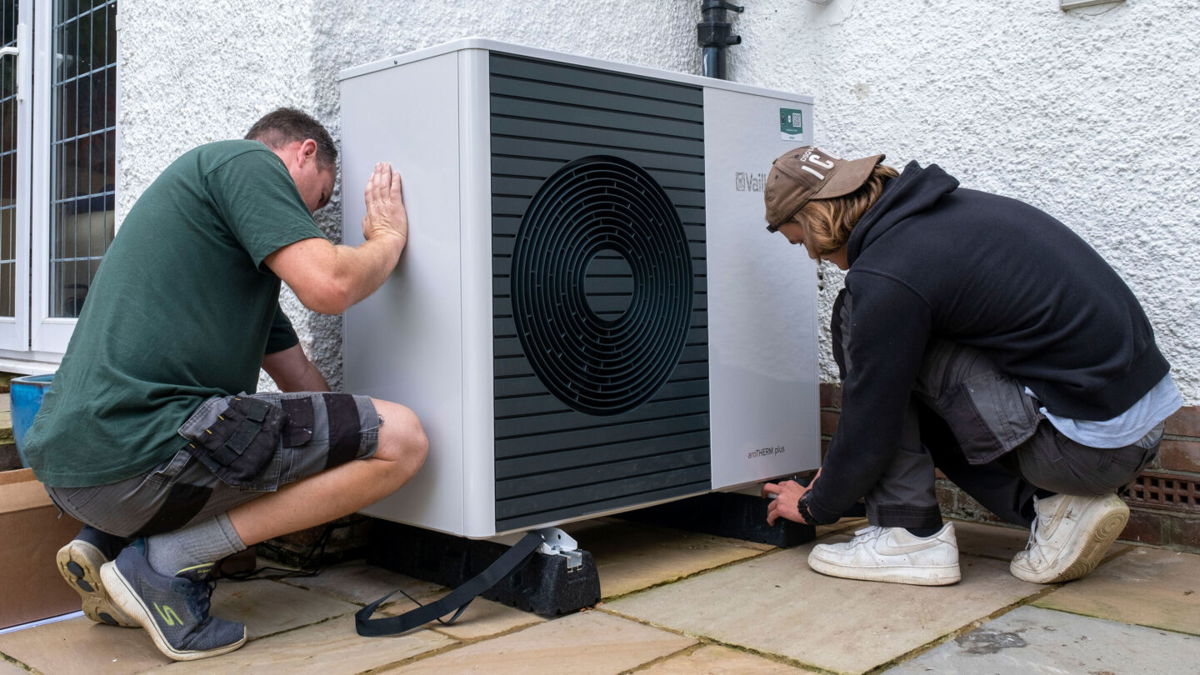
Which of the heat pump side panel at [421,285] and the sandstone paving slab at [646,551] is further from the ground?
the heat pump side panel at [421,285]

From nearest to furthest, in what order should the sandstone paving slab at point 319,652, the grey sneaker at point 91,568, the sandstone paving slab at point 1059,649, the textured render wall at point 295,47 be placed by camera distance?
the sandstone paving slab at point 1059,649 → the sandstone paving slab at point 319,652 → the grey sneaker at point 91,568 → the textured render wall at point 295,47

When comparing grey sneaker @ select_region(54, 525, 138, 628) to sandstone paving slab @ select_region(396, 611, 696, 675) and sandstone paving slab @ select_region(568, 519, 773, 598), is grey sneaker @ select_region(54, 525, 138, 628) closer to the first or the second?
sandstone paving slab @ select_region(396, 611, 696, 675)

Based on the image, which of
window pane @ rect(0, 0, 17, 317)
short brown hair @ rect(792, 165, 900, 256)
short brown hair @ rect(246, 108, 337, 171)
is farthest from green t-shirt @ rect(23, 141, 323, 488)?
window pane @ rect(0, 0, 17, 317)

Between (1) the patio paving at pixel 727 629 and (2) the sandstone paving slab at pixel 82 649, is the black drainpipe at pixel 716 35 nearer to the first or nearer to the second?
(1) the patio paving at pixel 727 629

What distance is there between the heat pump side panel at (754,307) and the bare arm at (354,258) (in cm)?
78

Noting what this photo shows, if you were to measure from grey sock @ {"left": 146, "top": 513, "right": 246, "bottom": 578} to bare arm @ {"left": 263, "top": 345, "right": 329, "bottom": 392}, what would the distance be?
445 mm

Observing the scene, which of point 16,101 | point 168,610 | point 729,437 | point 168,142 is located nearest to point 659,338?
point 729,437

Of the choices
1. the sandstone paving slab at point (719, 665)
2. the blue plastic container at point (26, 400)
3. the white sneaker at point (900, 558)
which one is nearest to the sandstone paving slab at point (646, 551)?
the white sneaker at point (900, 558)

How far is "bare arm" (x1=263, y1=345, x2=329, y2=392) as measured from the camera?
2286 millimetres

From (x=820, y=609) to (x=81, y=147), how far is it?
286cm

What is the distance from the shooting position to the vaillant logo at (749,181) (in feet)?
8.22

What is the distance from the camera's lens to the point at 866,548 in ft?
7.35

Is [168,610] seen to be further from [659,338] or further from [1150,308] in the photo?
[1150,308]

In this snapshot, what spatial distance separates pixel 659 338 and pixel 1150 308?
1245mm
